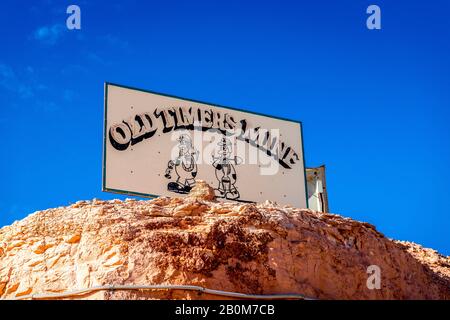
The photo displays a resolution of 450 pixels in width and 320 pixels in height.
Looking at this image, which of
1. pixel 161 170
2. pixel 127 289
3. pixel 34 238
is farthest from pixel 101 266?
pixel 161 170

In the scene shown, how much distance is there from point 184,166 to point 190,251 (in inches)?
263

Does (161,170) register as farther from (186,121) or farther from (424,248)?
(424,248)

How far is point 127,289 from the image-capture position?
672 cm

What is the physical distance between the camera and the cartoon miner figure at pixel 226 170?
14.2 meters

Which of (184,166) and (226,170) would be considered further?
(226,170)

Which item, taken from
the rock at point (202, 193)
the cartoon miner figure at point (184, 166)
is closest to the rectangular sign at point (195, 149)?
the cartoon miner figure at point (184, 166)

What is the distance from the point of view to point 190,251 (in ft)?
23.6

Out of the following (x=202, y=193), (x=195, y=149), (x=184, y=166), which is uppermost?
(x=195, y=149)

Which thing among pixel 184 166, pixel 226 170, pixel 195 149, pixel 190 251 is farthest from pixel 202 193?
pixel 226 170

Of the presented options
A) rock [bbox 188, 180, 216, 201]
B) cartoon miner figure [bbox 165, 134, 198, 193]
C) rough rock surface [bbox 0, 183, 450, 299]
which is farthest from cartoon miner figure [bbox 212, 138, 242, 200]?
rough rock surface [bbox 0, 183, 450, 299]

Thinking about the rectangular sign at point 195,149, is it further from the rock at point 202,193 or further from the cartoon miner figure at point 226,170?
the rock at point 202,193

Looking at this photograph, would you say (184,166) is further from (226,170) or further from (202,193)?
(202,193)
